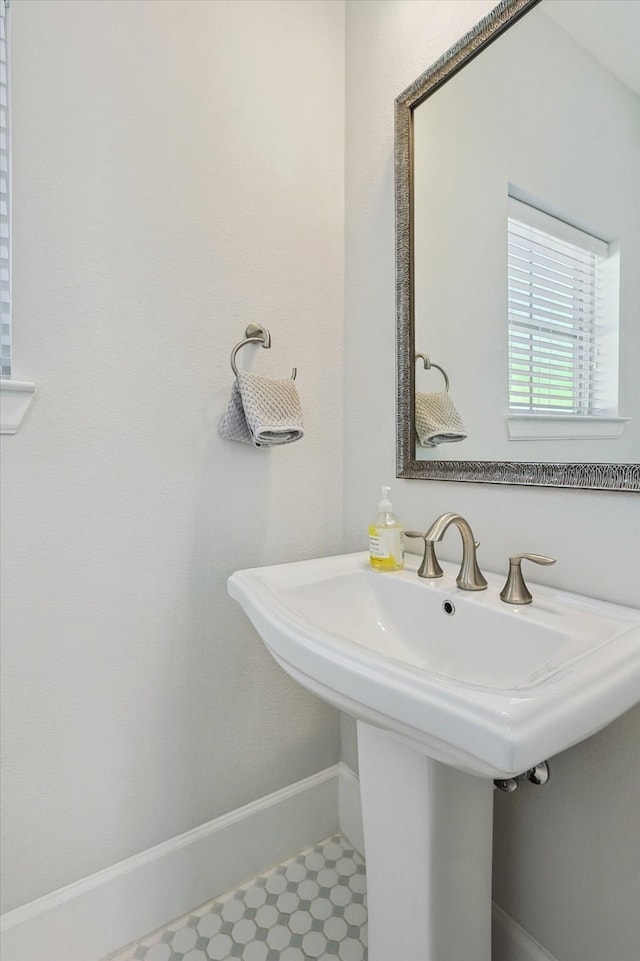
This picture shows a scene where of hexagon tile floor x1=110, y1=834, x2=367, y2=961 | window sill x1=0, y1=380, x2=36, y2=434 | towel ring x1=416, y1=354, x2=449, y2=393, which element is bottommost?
hexagon tile floor x1=110, y1=834, x2=367, y2=961

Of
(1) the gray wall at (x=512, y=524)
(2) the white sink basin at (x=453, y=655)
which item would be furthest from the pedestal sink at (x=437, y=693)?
(1) the gray wall at (x=512, y=524)

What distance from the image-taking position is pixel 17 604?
Result: 99 cm

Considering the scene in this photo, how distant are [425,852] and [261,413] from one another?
2.80ft

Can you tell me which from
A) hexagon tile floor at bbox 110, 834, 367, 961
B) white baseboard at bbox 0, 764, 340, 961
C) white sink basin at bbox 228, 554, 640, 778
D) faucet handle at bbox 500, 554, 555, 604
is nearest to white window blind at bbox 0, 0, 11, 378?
white sink basin at bbox 228, 554, 640, 778

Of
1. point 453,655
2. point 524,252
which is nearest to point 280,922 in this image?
point 453,655

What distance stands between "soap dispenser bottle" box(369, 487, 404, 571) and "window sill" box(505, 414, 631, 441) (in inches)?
11.3

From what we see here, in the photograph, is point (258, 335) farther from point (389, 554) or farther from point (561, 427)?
point (561, 427)

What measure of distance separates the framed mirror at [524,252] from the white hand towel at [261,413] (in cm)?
27

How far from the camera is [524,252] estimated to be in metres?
0.96

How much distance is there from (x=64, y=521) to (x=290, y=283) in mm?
796

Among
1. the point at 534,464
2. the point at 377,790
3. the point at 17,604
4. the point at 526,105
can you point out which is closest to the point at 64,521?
the point at 17,604

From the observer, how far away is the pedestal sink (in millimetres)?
506

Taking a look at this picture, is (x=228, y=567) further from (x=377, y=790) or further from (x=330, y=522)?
(x=377, y=790)

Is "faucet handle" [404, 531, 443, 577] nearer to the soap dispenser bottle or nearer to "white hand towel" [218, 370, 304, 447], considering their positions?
the soap dispenser bottle
